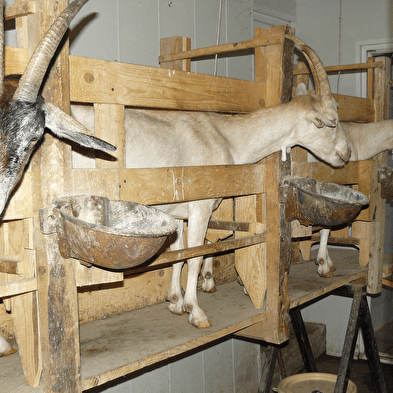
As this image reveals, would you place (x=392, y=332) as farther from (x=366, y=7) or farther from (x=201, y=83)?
(x=201, y=83)

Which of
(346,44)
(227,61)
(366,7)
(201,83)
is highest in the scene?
(366,7)

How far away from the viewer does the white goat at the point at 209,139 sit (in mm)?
3051

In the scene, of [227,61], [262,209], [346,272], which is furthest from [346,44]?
[262,209]

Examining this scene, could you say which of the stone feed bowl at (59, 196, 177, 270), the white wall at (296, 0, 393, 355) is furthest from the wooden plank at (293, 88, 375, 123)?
the stone feed bowl at (59, 196, 177, 270)

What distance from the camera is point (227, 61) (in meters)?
4.80

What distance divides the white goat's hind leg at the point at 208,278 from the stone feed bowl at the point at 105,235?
1.67m

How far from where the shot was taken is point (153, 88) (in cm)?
257

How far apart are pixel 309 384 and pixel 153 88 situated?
117 inches

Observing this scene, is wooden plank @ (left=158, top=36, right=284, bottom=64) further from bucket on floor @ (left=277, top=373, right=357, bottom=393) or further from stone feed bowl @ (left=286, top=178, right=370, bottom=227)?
bucket on floor @ (left=277, top=373, right=357, bottom=393)

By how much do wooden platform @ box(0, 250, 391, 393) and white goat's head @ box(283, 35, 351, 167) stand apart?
1.08 meters

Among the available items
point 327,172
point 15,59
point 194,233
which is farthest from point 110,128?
point 327,172

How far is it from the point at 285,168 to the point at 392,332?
11.5ft

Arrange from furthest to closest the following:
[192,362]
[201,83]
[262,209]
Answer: [192,362] < [262,209] < [201,83]

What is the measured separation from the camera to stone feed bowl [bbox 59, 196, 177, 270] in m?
1.95
